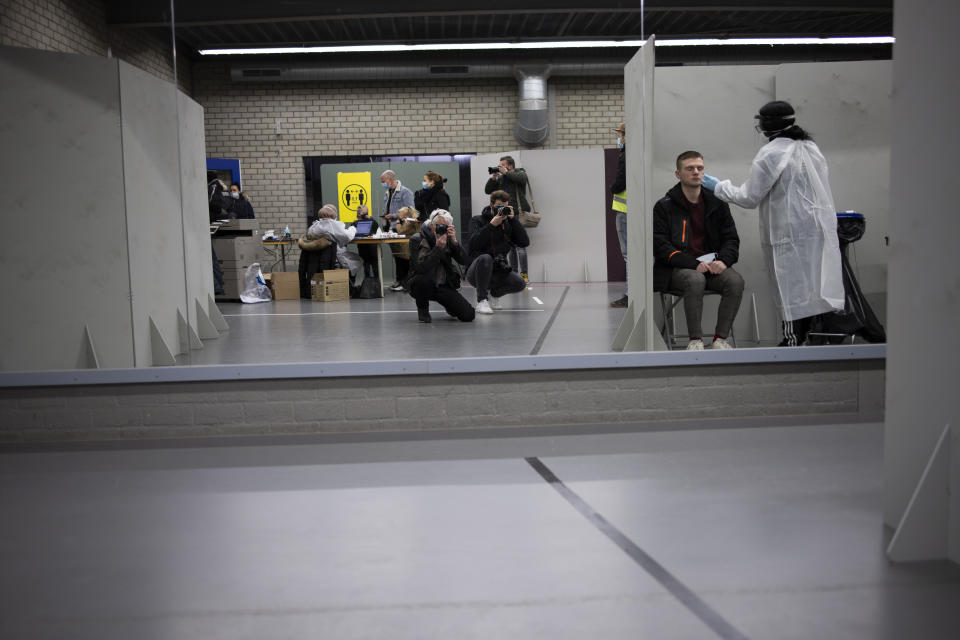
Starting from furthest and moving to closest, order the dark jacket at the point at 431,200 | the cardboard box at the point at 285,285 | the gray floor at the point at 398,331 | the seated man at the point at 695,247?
the dark jacket at the point at 431,200 < the cardboard box at the point at 285,285 < the gray floor at the point at 398,331 < the seated man at the point at 695,247

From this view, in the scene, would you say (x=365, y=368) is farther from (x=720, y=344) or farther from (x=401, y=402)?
(x=720, y=344)

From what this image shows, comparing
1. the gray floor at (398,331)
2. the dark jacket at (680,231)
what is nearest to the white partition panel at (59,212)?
the gray floor at (398,331)

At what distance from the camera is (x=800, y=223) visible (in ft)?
15.7

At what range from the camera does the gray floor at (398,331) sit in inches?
215

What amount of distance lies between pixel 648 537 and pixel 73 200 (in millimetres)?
3629

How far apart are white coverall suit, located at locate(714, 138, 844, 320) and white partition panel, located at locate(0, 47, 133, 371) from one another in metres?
3.57

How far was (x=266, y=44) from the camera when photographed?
1207 centimetres

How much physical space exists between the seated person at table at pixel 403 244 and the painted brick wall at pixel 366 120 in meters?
4.02

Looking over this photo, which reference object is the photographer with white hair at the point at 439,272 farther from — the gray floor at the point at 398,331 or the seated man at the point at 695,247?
the seated man at the point at 695,247

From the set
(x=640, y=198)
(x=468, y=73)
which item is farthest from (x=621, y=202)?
(x=468, y=73)

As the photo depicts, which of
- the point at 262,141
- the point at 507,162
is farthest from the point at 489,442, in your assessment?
the point at 262,141

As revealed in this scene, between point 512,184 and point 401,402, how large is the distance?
6884 millimetres

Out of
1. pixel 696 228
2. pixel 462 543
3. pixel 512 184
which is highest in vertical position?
pixel 512 184

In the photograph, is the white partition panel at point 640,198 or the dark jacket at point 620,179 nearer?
the white partition panel at point 640,198
